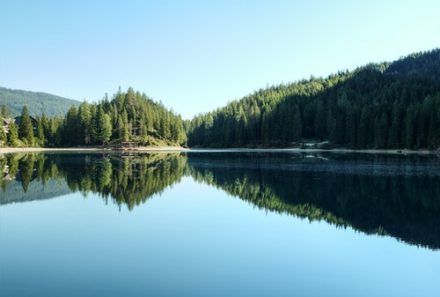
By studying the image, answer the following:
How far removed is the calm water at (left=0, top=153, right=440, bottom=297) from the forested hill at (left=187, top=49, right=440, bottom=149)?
260 feet

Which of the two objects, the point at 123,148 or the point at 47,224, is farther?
the point at 123,148

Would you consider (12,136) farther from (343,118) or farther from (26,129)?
(343,118)

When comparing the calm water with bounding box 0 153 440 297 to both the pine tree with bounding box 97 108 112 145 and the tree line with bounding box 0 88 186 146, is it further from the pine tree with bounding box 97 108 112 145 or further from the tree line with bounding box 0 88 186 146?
the pine tree with bounding box 97 108 112 145

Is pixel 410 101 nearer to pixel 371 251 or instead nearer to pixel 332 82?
pixel 332 82

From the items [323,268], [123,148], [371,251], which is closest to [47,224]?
[323,268]

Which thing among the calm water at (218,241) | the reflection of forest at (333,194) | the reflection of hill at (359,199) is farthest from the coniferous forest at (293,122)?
the calm water at (218,241)

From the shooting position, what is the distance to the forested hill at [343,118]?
104312 millimetres

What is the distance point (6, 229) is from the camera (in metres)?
17.6

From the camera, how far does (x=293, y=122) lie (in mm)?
144250

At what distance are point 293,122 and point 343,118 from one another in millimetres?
16986

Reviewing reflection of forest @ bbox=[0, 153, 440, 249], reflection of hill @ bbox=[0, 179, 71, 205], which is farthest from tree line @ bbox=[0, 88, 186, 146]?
reflection of forest @ bbox=[0, 153, 440, 249]

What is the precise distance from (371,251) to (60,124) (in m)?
137

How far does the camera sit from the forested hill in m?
104

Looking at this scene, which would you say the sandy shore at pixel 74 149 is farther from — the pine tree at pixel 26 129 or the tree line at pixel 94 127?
the pine tree at pixel 26 129
